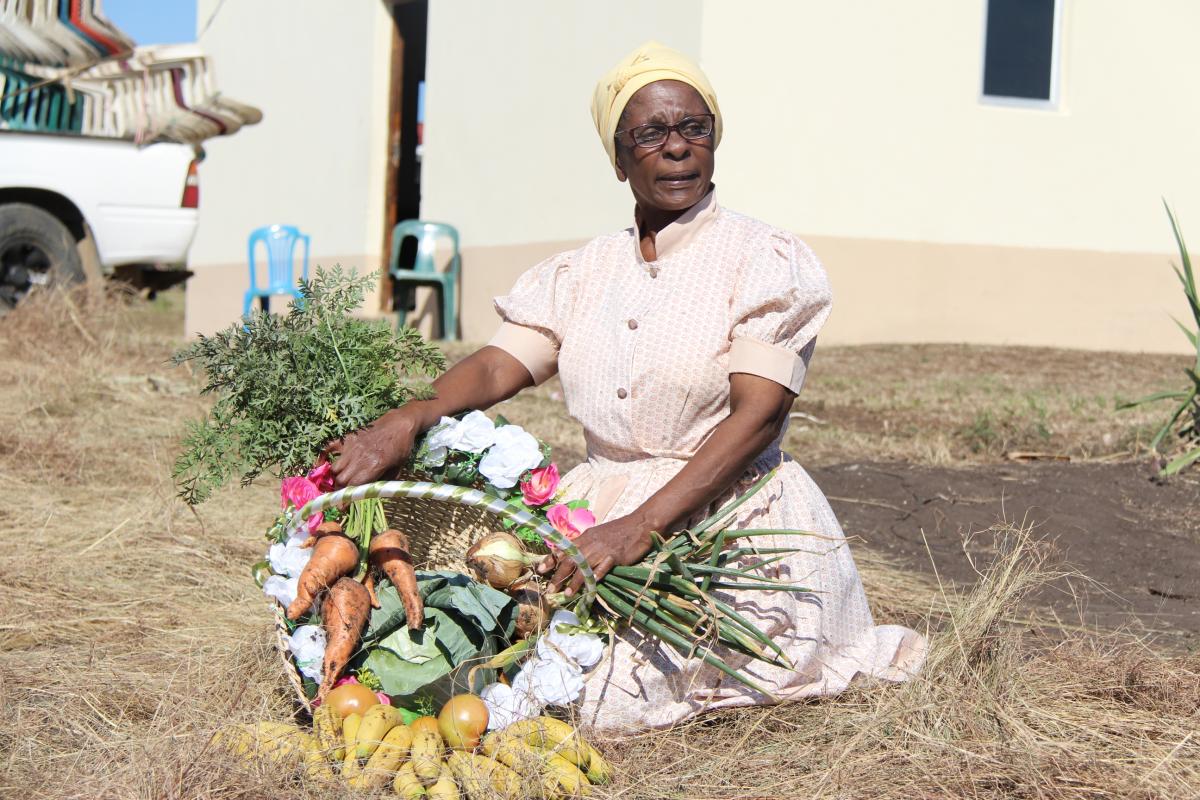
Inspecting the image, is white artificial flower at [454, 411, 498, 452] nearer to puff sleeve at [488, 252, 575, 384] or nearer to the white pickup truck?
puff sleeve at [488, 252, 575, 384]

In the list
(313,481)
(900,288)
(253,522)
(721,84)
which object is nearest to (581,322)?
(313,481)

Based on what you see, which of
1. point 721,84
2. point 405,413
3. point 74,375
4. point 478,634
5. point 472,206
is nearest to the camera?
point 478,634

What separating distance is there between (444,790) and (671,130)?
145cm

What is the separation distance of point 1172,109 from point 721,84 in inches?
143

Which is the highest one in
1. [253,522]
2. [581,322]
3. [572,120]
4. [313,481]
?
[572,120]

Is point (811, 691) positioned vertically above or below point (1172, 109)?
below

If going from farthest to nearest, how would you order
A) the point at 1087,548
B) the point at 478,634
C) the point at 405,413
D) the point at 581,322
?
1. the point at 1087,548
2. the point at 581,322
3. the point at 405,413
4. the point at 478,634

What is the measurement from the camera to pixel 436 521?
2936mm

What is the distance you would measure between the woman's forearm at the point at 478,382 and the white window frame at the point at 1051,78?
7873 millimetres

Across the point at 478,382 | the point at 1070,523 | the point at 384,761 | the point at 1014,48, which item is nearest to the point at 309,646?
the point at 384,761

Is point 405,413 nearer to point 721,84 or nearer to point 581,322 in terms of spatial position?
point 581,322

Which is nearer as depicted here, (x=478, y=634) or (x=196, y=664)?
(x=478, y=634)

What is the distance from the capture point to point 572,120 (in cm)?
1038

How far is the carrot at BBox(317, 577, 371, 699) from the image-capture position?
8.39 ft
